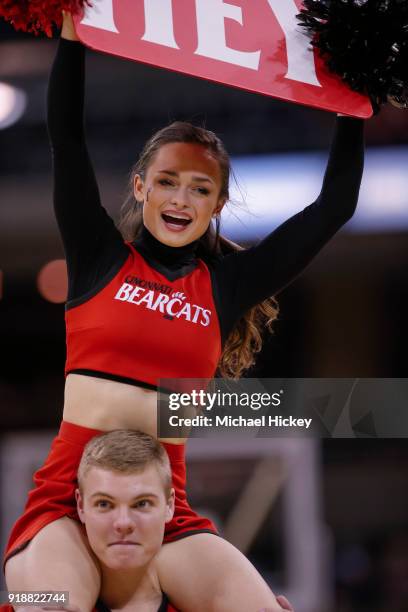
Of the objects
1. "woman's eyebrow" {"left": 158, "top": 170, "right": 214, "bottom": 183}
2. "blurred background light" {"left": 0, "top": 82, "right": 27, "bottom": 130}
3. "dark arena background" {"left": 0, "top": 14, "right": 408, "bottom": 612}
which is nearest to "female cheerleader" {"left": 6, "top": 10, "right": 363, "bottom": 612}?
"woman's eyebrow" {"left": 158, "top": 170, "right": 214, "bottom": 183}

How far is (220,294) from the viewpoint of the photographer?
1691mm

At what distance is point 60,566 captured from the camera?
1490mm

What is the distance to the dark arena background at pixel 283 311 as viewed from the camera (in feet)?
16.5

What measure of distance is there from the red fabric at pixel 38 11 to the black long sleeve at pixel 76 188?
1.6 inches

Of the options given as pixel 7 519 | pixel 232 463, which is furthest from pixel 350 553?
pixel 7 519

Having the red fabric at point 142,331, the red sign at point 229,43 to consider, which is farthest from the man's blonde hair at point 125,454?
the red sign at point 229,43

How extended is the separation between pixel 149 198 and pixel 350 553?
3.86 metres

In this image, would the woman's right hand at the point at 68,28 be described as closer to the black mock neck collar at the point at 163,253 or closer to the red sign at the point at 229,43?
the red sign at the point at 229,43

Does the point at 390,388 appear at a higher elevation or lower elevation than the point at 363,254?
higher

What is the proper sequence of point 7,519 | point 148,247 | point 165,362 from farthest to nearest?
point 7,519 → point 148,247 → point 165,362

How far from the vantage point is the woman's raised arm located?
61.0 inches

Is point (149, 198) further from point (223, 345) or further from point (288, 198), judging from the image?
point (288, 198)

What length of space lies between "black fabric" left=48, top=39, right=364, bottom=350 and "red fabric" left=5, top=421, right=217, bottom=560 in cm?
22

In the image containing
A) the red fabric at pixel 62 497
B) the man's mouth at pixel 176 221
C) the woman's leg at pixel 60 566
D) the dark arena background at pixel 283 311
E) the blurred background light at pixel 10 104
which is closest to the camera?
the woman's leg at pixel 60 566
